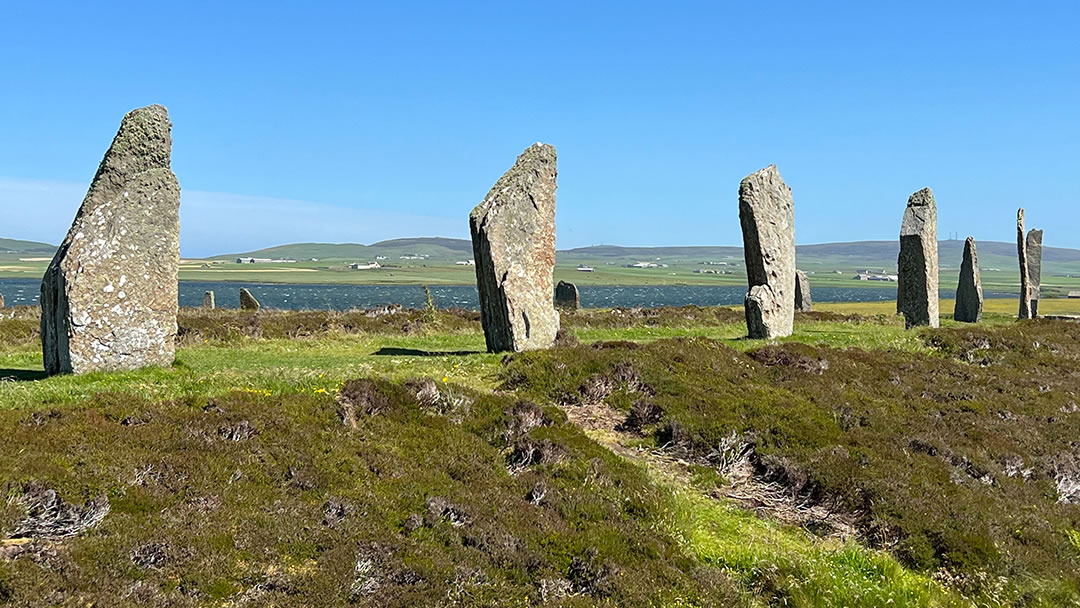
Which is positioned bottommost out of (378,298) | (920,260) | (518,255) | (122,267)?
(378,298)

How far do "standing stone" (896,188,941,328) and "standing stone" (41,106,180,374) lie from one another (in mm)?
25249

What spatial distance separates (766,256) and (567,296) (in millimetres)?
19115

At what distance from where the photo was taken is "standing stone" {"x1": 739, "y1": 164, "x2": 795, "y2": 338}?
84.7 feet

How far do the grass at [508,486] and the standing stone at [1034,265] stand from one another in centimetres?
2165

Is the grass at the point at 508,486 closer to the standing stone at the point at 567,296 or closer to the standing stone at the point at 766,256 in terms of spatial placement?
the standing stone at the point at 766,256

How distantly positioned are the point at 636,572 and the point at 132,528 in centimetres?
560

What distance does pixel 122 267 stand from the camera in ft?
53.6

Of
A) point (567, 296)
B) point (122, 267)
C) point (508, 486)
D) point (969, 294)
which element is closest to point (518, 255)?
point (122, 267)

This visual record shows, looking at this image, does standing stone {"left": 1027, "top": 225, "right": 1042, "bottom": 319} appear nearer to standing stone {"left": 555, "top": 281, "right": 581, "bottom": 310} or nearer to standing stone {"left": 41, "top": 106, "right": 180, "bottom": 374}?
standing stone {"left": 555, "top": 281, "right": 581, "bottom": 310}

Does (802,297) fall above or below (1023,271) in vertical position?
below

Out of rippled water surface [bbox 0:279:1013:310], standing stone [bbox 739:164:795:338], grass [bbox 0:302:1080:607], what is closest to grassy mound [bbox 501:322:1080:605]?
grass [bbox 0:302:1080:607]

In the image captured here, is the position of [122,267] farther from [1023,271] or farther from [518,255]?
[1023,271]

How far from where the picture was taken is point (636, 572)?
1039 centimetres

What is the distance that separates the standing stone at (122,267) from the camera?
52.6ft
